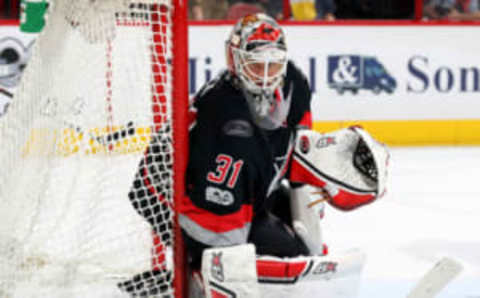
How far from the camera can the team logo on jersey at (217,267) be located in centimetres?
199

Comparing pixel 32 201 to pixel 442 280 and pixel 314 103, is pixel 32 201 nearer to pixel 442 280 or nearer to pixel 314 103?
pixel 442 280

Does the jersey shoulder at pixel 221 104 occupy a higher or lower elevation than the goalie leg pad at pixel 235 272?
higher

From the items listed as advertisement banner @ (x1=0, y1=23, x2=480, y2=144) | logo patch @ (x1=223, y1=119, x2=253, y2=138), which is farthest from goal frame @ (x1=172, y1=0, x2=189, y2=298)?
advertisement banner @ (x1=0, y1=23, x2=480, y2=144)

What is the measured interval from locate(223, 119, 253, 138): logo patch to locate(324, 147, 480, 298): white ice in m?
0.77

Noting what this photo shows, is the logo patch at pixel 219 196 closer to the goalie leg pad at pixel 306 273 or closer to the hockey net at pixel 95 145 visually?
the hockey net at pixel 95 145

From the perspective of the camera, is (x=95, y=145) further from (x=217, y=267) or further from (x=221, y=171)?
(x=217, y=267)

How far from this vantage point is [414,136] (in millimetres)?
5629

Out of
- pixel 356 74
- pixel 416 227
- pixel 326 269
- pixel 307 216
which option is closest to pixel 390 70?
pixel 356 74

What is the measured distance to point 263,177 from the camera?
6.97 ft

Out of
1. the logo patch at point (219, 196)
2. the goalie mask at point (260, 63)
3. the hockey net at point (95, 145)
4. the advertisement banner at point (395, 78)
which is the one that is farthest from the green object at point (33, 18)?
the advertisement banner at point (395, 78)

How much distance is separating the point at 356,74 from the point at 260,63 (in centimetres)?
351

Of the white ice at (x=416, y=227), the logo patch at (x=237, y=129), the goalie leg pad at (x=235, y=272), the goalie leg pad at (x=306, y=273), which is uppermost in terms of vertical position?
the logo patch at (x=237, y=129)

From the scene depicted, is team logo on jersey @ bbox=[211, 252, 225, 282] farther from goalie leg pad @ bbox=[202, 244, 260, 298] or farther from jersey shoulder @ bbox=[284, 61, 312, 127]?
jersey shoulder @ bbox=[284, 61, 312, 127]

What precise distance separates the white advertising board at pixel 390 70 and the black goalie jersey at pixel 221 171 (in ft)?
11.0
